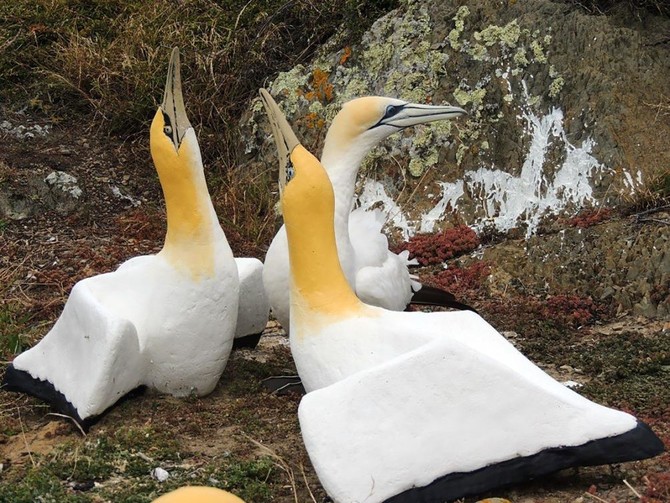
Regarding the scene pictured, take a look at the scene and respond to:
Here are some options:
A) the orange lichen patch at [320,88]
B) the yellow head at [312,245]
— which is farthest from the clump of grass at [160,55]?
the yellow head at [312,245]

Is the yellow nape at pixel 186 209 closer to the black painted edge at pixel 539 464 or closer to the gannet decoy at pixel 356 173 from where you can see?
the gannet decoy at pixel 356 173

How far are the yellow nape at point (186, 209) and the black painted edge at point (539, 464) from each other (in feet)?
5.84

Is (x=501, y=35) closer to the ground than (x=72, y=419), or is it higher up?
higher up

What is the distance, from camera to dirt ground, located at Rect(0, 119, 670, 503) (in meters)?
4.43

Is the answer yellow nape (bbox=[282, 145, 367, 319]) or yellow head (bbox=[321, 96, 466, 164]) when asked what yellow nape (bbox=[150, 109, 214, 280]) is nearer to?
yellow nape (bbox=[282, 145, 367, 319])

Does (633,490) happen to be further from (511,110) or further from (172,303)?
(511,110)

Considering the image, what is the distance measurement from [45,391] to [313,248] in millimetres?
1757

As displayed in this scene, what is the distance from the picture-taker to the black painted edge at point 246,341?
6.30 meters

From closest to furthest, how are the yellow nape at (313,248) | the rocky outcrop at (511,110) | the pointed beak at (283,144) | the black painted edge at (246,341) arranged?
1. the yellow nape at (313,248)
2. the pointed beak at (283,144)
3. the black painted edge at (246,341)
4. the rocky outcrop at (511,110)

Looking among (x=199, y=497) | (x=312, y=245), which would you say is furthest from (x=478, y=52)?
(x=199, y=497)

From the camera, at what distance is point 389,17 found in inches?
370

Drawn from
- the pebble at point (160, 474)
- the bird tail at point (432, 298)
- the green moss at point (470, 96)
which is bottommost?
the bird tail at point (432, 298)

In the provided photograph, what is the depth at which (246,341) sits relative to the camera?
6.33 metres

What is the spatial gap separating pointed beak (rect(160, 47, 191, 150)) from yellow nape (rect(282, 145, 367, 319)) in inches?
33.4
